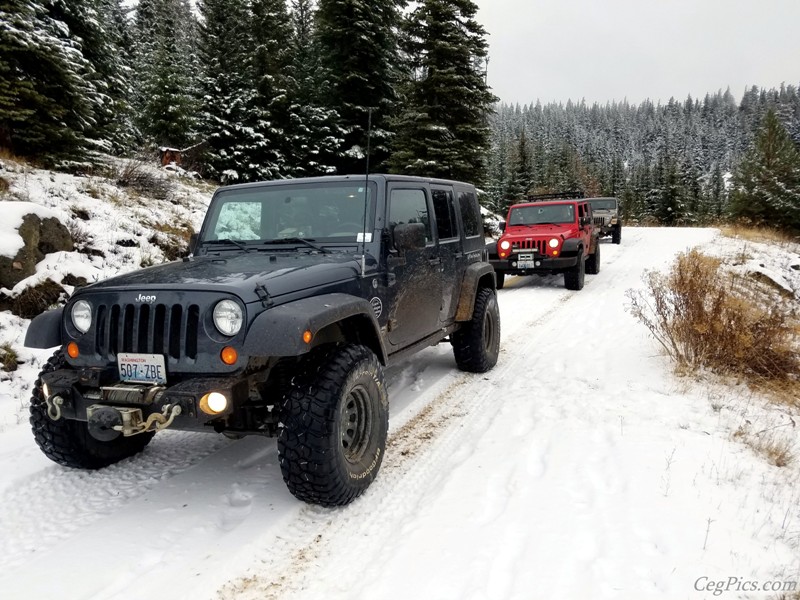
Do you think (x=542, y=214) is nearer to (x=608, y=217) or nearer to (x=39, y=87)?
(x=39, y=87)

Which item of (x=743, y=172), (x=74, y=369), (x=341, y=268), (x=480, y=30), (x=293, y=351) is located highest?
(x=480, y=30)

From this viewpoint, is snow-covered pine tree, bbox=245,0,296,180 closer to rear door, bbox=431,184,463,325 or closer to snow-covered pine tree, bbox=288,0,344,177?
snow-covered pine tree, bbox=288,0,344,177

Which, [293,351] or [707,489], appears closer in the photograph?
[293,351]

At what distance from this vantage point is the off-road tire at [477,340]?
579 cm

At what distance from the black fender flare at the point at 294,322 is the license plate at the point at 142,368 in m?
0.52

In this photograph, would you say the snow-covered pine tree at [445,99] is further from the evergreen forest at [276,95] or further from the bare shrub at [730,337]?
the bare shrub at [730,337]

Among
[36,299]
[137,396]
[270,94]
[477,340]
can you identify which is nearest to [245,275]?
[137,396]

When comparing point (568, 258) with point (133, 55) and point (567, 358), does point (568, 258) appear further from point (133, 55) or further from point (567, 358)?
point (133, 55)

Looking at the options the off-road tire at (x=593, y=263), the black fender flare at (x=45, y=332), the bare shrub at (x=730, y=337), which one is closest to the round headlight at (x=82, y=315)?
the black fender flare at (x=45, y=332)

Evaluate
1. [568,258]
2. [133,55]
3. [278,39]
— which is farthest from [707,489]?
[133,55]

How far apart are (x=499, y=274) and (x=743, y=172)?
1101 inches

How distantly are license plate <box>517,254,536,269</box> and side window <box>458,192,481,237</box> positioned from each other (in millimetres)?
5299

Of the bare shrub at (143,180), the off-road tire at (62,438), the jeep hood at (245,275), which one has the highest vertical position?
the bare shrub at (143,180)

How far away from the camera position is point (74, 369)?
315 cm
